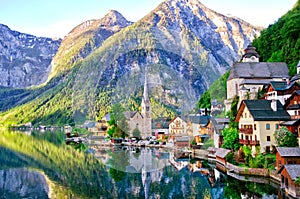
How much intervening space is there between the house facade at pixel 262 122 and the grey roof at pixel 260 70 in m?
19.0

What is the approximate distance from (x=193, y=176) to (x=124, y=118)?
57.9 m

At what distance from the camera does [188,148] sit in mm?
70625

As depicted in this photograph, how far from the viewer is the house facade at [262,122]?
44562mm

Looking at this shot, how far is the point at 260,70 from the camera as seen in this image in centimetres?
6650

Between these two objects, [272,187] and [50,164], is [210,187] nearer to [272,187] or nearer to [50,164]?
[272,187]

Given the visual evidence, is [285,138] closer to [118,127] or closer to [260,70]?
[260,70]

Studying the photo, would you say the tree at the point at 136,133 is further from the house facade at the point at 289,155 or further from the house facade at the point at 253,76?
the house facade at the point at 289,155

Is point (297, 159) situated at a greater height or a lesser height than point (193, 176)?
greater

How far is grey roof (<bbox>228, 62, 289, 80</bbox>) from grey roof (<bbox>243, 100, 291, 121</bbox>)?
19022mm

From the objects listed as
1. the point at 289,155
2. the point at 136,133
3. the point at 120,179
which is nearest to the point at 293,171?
the point at 289,155

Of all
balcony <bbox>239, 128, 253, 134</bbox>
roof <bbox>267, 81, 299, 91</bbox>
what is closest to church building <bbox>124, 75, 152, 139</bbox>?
balcony <bbox>239, 128, 253, 134</bbox>

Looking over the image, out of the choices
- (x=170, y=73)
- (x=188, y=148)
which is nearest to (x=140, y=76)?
(x=170, y=73)

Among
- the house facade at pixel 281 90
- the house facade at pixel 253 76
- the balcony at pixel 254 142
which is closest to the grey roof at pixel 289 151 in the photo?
the balcony at pixel 254 142

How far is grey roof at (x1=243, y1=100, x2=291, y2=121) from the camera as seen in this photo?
4459cm
